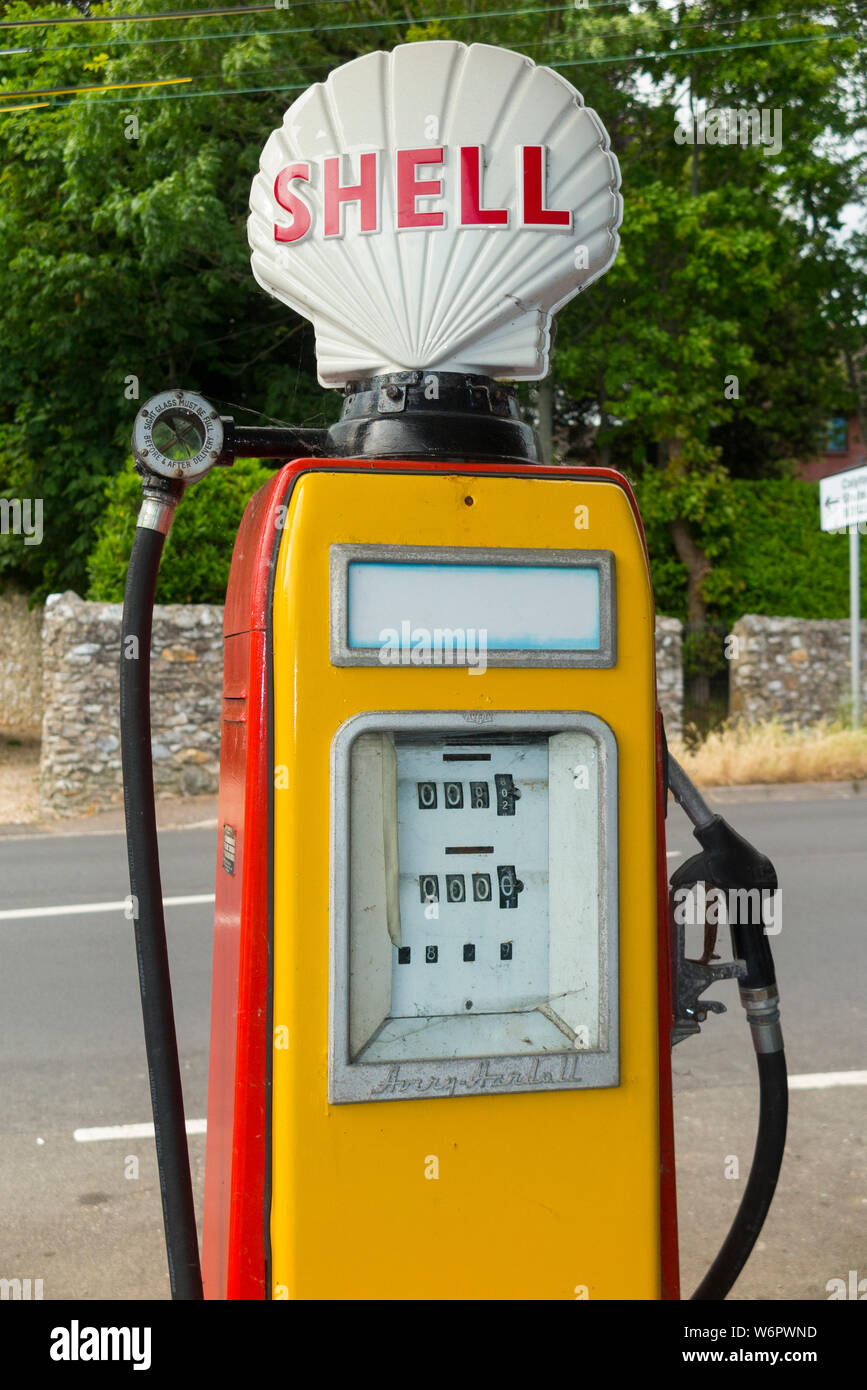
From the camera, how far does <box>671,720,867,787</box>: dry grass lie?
12062 mm

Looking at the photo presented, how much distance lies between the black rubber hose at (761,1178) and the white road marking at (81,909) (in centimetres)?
498

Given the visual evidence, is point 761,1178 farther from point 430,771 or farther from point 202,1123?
point 202,1123

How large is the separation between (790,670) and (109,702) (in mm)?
7185

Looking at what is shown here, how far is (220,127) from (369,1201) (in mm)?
13987

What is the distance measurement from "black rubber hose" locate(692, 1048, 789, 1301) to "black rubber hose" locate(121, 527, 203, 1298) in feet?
2.98

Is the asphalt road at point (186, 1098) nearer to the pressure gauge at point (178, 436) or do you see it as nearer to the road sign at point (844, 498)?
the pressure gauge at point (178, 436)

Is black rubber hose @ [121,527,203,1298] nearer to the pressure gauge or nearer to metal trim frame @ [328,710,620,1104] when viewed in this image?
the pressure gauge

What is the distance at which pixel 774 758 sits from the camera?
40.1 feet

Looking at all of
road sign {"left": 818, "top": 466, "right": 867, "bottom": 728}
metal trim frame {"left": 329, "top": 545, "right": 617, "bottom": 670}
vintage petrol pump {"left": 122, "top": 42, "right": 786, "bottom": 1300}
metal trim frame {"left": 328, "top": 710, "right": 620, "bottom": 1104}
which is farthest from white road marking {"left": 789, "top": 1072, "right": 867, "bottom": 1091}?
road sign {"left": 818, "top": 466, "right": 867, "bottom": 728}

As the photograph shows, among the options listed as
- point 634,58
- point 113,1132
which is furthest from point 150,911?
point 634,58

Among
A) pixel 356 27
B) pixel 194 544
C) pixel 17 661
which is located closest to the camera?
pixel 194 544

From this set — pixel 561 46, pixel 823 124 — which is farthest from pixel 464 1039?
pixel 823 124

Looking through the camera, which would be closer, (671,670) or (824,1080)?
(824,1080)
